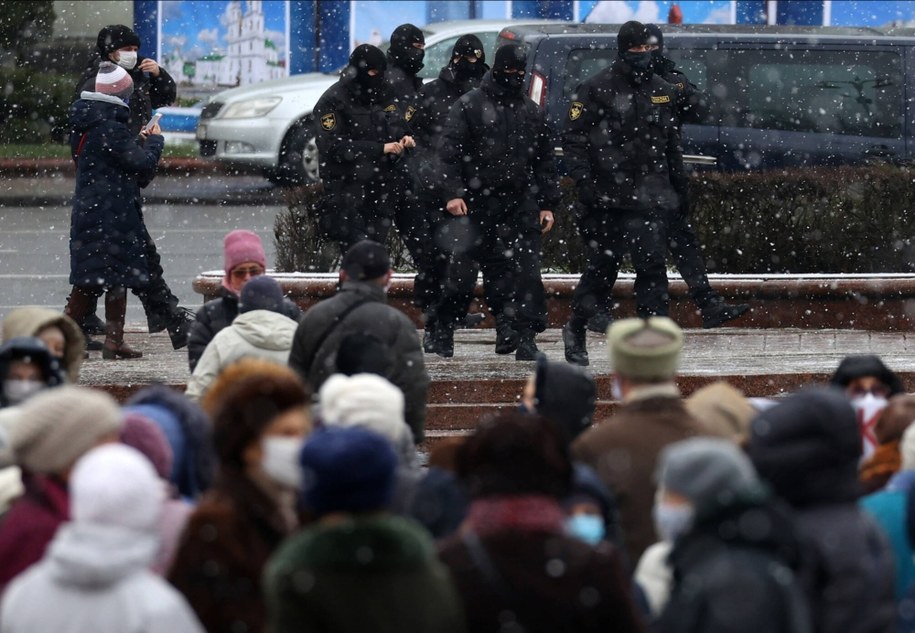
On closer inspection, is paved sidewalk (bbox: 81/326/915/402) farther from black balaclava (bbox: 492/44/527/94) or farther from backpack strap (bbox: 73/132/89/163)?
black balaclava (bbox: 492/44/527/94)

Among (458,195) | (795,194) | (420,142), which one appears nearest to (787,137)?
(795,194)

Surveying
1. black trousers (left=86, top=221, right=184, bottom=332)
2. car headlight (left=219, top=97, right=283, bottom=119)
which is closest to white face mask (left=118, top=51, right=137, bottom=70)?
black trousers (left=86, top=221, right=184, bottom=332)

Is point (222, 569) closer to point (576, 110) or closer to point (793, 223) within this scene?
point (576, 110)

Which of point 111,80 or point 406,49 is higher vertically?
point 406,49

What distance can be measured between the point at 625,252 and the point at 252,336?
11.8 feet

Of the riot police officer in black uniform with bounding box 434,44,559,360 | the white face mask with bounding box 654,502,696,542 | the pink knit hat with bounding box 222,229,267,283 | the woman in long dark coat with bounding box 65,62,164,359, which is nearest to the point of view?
the white face mask with bounding box 654,502,696,542

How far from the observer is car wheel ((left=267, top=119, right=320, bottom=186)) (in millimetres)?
19703

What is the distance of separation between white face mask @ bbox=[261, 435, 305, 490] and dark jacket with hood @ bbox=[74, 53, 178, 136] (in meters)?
5.79

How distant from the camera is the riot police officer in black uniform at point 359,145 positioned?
1061 cm

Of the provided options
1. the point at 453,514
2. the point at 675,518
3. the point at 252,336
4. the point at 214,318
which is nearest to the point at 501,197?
the point at 214,318

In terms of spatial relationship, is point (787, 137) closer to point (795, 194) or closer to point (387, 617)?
point (795, 194)

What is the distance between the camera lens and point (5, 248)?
56.6 feet

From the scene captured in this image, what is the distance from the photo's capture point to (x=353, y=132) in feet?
35.1

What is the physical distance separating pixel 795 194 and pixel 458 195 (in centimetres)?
352
